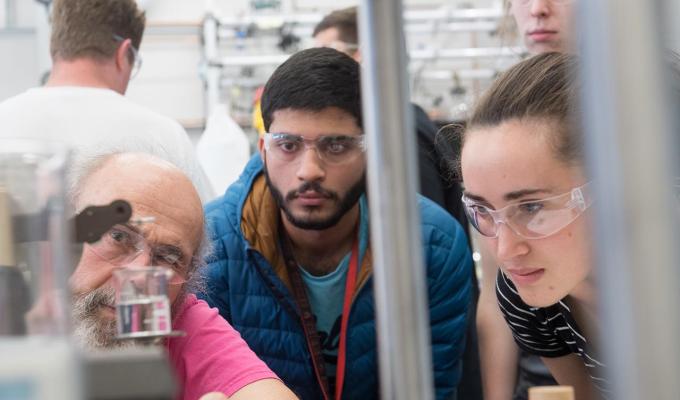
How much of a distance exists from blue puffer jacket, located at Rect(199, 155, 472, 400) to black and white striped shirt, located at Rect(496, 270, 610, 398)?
0.34 meters

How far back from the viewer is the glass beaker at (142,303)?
2.71 feet

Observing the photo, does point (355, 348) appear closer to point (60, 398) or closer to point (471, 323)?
point (471, 323)

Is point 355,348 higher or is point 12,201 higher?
point 12,201

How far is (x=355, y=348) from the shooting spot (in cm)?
198

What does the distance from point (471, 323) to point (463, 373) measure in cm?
12

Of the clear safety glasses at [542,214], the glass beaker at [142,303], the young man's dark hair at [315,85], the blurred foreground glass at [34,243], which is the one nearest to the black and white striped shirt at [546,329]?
the clear safety glasses at [542,214]

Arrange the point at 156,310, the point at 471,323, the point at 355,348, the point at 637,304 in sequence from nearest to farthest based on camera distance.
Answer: the point at 637,304
the point at 156,310
the point at 355,348
the point at 471,323

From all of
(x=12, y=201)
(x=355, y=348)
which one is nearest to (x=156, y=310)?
(x=12, y=201)

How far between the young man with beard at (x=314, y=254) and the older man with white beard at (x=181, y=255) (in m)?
0.25

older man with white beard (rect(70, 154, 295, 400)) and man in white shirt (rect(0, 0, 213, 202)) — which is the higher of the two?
man in white shirt (rect(0, 0, 213, 202))

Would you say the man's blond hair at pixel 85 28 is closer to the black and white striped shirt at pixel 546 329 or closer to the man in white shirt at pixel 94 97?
the man in white shirt at pixel 94 97

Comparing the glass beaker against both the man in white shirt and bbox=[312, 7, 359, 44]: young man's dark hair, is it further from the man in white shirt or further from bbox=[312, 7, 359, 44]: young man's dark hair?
bbox=[312, 7, 359, 44]: young man's dark hair

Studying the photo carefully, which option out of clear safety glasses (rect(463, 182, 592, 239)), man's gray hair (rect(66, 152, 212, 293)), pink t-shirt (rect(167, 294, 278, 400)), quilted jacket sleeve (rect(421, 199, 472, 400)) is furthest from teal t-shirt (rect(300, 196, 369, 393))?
clear safety glasses (rect(463, 182, 592, 239))

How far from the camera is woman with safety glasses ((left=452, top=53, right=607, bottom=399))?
1394 millimetres
